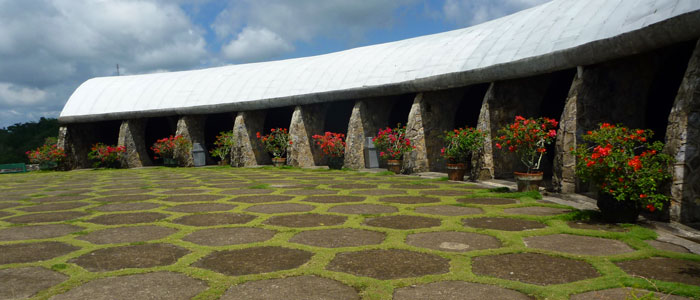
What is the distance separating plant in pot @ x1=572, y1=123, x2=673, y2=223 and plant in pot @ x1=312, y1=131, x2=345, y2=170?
9.62 m

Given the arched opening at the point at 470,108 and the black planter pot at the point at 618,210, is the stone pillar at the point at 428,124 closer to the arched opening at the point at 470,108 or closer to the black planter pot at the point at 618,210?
the arched opening at the point at 470,108

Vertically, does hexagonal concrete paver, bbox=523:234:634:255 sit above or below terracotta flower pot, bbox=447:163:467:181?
below

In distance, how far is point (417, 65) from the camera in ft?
40.3

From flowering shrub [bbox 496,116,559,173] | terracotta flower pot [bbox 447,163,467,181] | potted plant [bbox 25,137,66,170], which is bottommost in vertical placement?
terracotta flower pot [bbox 447,163,467,181]

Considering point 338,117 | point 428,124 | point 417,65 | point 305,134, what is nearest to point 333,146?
point 305,134

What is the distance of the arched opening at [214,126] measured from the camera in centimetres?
1978

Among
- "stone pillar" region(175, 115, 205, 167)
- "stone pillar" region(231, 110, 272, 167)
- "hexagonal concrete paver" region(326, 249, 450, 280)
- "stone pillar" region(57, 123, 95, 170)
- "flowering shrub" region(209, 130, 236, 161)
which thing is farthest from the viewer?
"stone pillar" region(57, 123, 95, 170)

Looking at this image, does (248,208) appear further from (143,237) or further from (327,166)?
(327,166)

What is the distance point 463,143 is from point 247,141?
9.22 m

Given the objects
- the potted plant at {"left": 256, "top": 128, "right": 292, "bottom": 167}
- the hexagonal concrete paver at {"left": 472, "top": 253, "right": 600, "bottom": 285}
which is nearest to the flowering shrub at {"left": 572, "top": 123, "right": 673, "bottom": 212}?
the hexagonal concrete paver at {"left": 472, "top": 253, "right": 600, "bottom": 285}

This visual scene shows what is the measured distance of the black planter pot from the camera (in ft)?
16.9

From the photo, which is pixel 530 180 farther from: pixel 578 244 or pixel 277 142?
pixel 277 142

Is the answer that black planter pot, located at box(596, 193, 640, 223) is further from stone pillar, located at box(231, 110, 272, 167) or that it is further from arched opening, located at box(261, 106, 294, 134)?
arched opening, located at box(261, 106, 294, 134)

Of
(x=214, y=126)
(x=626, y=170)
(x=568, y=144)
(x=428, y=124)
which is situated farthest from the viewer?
Result: (x=214, y=126)
